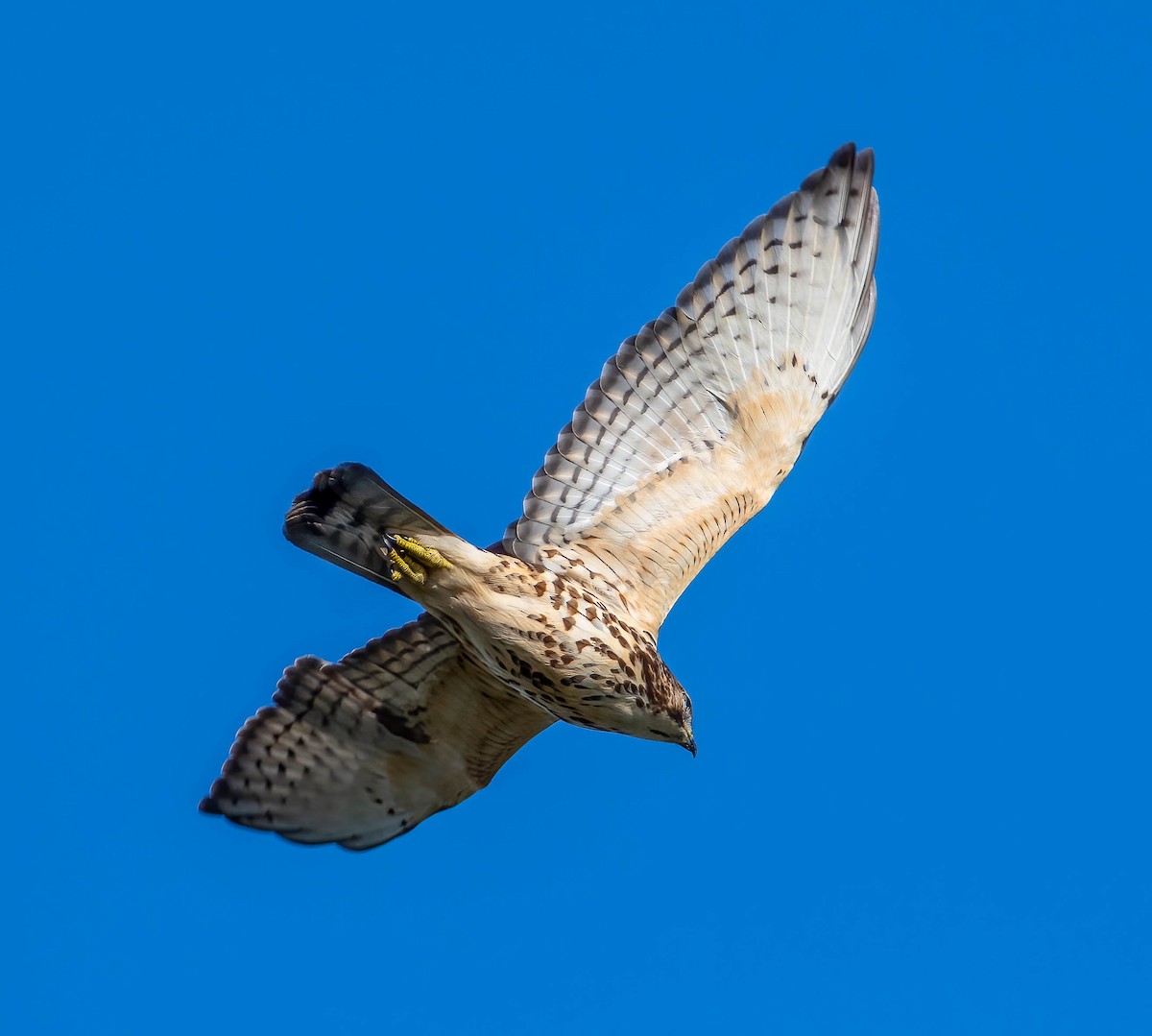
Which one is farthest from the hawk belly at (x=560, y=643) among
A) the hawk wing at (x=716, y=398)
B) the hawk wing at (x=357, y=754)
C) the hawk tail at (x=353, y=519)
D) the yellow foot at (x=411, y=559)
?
the hawk wing at (x=357, y=754)

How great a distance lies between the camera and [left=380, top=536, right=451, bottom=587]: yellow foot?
29.4 feet

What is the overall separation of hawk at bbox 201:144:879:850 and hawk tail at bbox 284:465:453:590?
0.51 metres

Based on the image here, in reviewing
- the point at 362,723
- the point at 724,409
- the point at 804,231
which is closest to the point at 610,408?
the point at 724,409

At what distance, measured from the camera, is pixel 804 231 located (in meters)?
10.2

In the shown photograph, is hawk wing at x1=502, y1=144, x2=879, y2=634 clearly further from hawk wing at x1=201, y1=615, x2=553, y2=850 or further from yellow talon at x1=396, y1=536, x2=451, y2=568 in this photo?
hawk wing at x1=201, y1=615, x2=553, y2=850

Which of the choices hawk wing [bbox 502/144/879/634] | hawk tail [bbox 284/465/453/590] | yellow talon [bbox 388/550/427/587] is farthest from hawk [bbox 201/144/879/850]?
hawk tail [bbox 284/465/453/590]

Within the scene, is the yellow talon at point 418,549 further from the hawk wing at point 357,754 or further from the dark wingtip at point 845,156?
the dark wingtip at point 845,156

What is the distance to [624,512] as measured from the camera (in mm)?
9742

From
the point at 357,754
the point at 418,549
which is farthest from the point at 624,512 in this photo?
the point at 357,754

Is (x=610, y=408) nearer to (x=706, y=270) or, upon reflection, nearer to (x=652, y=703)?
(x=706, y=270)

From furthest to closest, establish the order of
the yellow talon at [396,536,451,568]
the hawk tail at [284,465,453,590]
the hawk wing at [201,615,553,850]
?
1. the hawk wing at [201,615,553,850]
2. the yellow talon at [396,536,451,568]
3. the hawk tail at [284,465,453,590]

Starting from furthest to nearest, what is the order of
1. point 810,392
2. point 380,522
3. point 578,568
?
point 810,392 < point 578,568 < point 380,522

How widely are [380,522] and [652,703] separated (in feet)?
5.23

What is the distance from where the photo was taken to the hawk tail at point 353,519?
340 inches
